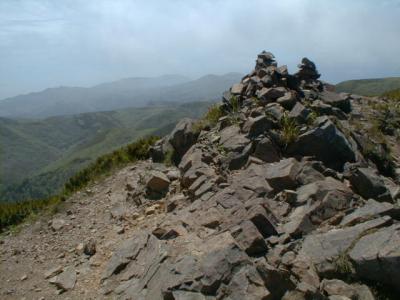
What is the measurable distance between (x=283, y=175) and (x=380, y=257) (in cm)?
487

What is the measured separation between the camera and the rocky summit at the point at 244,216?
351 inches

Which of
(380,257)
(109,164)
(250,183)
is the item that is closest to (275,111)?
(250,183)

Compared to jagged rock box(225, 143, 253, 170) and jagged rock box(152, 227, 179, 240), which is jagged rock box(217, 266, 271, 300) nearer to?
jagged rock box(152, 227, 179, 240)

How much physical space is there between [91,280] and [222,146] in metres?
7.15

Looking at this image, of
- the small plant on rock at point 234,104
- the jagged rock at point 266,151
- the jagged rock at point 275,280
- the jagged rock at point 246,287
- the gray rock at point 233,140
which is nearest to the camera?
the jagged rock at point 246,287

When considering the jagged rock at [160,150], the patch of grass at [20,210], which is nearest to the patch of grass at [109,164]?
the jagged rock at [160,150]

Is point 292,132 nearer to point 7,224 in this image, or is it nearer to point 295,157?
point 295,157

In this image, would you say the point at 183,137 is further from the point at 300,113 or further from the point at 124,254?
the point at 124,254

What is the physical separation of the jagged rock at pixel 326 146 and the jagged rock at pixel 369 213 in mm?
3669

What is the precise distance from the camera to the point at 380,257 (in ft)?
27.5

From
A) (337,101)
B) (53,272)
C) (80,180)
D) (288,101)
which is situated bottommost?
(53,272)

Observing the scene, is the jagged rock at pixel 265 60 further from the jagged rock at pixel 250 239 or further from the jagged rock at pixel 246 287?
the jagged rock at pixel 246 287

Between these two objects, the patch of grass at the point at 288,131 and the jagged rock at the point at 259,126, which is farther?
the jagged rock at the point at 259,126

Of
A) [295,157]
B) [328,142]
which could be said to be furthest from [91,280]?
[328,142]
